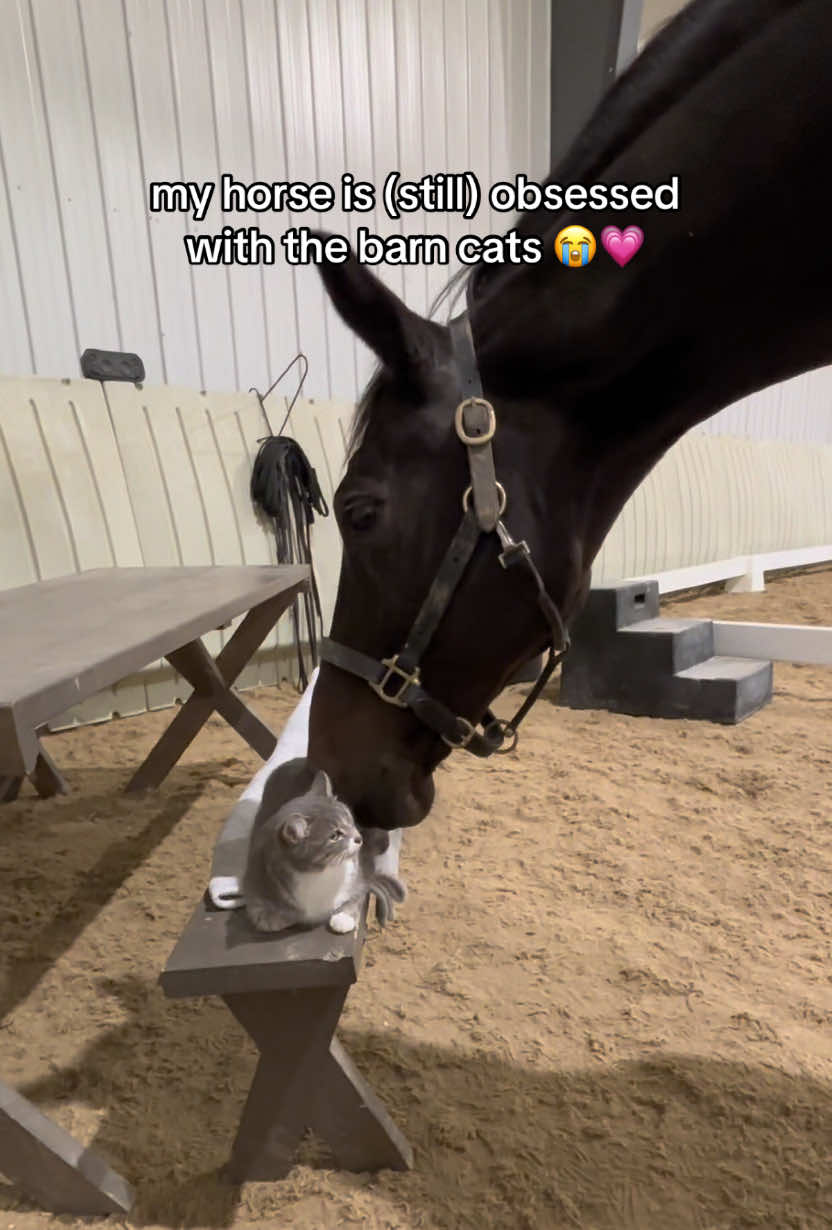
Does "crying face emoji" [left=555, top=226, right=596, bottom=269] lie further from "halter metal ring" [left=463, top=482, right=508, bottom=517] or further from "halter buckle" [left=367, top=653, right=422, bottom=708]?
"halter buckle" [left=367, top=653, right=422, bottom=708]

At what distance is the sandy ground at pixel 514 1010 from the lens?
0.68m

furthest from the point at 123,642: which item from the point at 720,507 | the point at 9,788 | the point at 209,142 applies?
the point at 720,507

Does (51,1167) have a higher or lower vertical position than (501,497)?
lower

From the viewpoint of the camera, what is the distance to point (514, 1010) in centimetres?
93

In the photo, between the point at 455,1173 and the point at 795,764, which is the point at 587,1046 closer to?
the point at 455,1173

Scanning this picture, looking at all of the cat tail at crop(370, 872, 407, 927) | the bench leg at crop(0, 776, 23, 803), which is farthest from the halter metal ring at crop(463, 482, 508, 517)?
the bench leg at crop(0, 776, 23, 803)

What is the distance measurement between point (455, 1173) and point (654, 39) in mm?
1107

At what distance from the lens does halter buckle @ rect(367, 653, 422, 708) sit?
690 millimetres

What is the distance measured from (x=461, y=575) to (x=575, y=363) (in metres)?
0.22

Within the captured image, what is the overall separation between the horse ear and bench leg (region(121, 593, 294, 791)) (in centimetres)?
100

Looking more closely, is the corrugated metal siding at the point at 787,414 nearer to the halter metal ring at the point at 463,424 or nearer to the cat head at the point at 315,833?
the halter metal ring at the point at 463,424

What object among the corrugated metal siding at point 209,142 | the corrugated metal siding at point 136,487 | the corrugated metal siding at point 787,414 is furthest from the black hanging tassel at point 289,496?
the corrugated metal siding at point 787,414

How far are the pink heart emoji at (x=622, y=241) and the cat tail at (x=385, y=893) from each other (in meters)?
0.68

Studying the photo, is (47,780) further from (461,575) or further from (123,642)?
(461,575)
